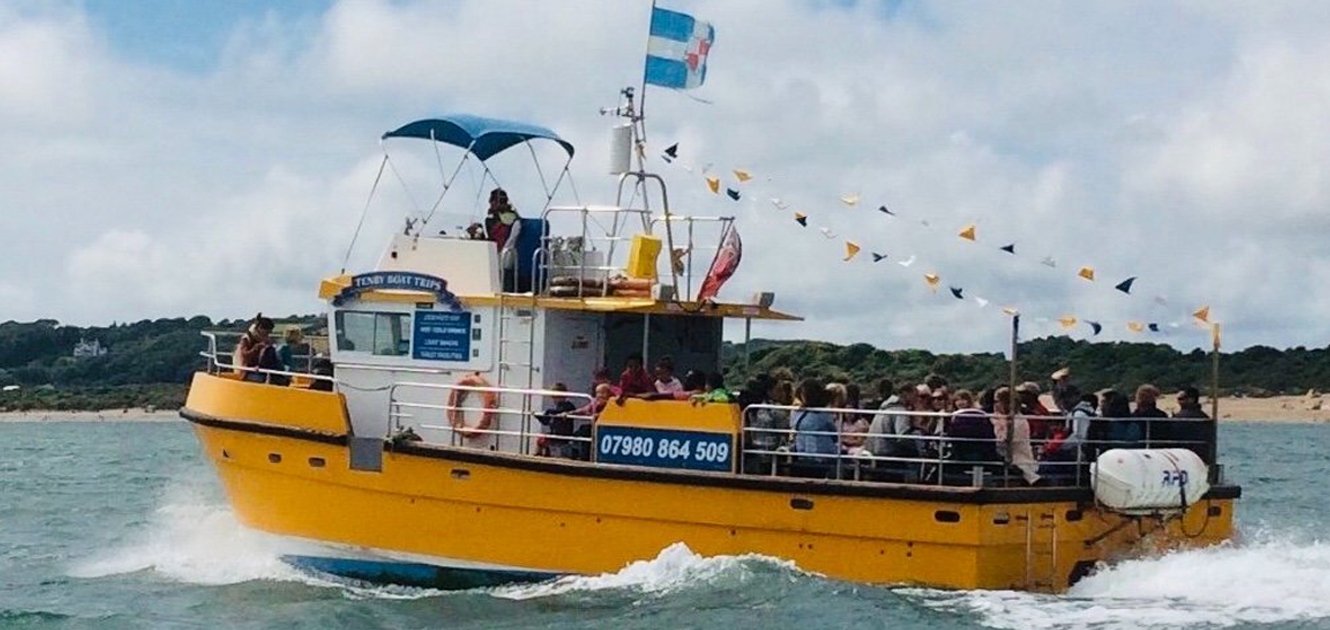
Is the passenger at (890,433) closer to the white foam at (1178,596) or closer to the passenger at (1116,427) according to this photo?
the white foam at (1178,596)

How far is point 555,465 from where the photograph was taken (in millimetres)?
14516

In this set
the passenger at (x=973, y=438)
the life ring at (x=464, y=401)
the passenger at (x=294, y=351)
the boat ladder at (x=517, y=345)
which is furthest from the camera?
the passenger at (x=294, y=351)

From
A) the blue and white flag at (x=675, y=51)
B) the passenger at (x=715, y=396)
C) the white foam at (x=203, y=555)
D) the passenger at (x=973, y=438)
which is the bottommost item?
the white foam at (x=203, y=555)

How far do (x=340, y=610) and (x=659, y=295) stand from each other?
3.51 meters

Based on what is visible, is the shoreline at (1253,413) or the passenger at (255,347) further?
the shoreline at (1253,413)

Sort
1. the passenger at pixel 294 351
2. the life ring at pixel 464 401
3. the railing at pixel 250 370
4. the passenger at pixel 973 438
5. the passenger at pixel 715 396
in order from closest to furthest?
the passenger at pixel 973 438 → the passenger at pixel 715 396 → the life ring at pixel 464 401 → the railing at pixel 250 370 → the passenger at pixel 294 351

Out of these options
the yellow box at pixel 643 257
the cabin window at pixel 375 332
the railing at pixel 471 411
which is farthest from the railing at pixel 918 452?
the cabin window at pixel 375 332

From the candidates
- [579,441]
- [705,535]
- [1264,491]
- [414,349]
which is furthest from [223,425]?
[1264,491]

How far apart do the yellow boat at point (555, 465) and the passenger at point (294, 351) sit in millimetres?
318

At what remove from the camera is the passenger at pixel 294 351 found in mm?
16859

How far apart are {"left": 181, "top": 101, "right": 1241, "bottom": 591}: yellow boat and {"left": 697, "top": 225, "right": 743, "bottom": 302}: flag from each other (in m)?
0.19

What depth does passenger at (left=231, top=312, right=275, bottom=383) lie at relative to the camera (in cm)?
1645

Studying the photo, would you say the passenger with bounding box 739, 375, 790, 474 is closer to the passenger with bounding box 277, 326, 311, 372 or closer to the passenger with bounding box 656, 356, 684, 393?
the passenger with bounding box 656, 356, 684, 393

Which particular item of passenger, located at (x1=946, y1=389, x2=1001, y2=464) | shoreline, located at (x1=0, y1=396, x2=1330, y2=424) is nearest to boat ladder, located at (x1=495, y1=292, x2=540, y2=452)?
passenger, located at (x1=946, y1=389, x2=1001, y2=464)
